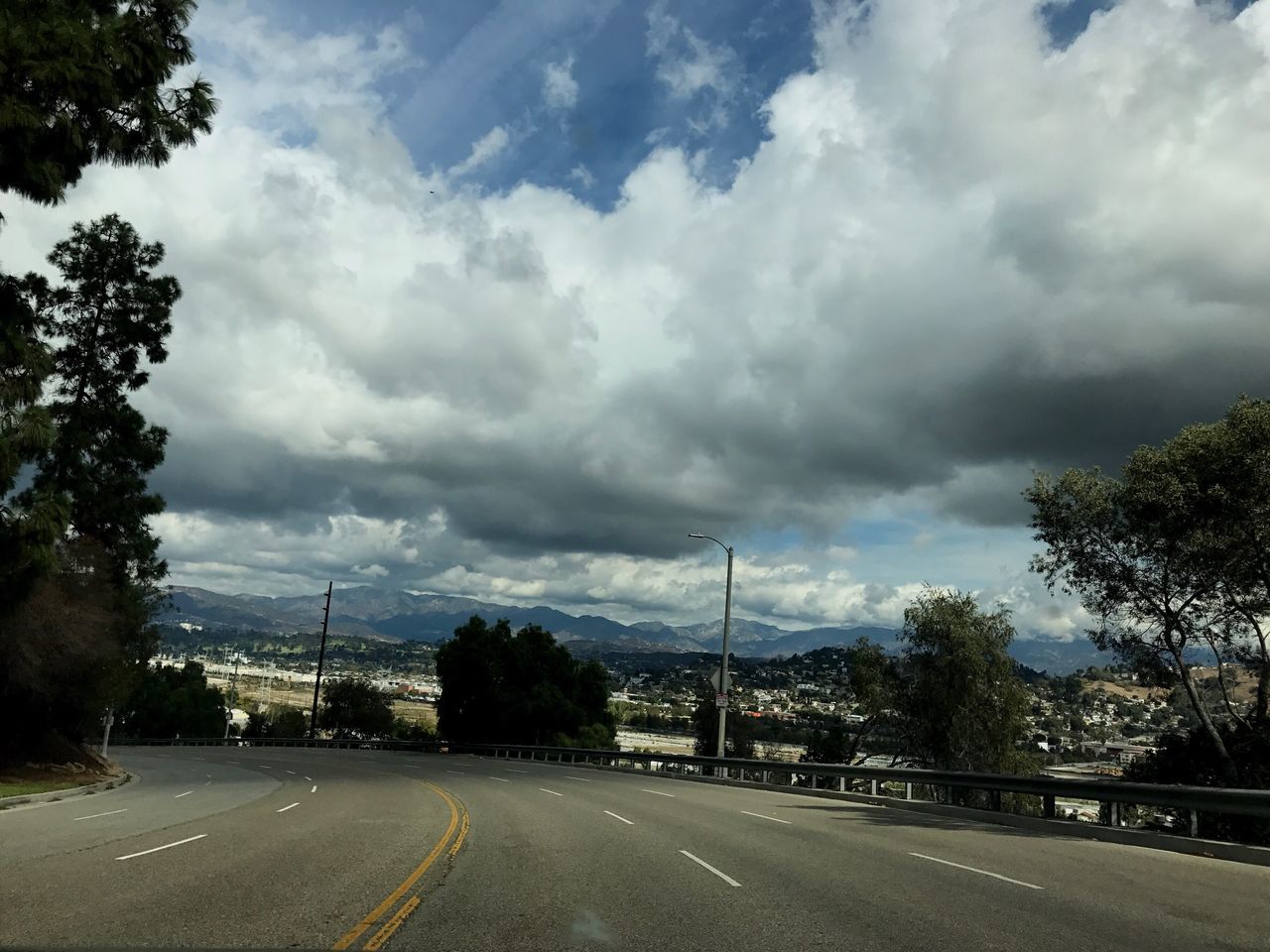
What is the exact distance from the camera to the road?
7637 millimetres

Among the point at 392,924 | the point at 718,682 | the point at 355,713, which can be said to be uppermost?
the point at 718,682

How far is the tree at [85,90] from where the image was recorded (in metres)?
12.9

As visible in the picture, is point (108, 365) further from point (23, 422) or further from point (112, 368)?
point (23, 422)

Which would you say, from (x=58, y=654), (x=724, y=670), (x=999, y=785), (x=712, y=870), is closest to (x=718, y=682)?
(x=724, y=670)

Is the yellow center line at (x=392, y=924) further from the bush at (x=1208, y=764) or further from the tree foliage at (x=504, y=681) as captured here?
the tree foliage at (x=504, y=681)

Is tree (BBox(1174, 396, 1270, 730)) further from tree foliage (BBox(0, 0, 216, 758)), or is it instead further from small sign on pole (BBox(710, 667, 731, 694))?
tree foliage (BBox(0, 0, 216, 758))

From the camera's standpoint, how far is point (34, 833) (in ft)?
51.3

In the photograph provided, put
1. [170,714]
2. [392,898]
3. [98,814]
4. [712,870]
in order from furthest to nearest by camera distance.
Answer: [170,714], [98,814], [712,870], [392,898]

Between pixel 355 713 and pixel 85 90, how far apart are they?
12286 cm

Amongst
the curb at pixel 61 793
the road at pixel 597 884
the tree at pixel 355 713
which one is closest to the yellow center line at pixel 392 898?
the road at pixel 597 884

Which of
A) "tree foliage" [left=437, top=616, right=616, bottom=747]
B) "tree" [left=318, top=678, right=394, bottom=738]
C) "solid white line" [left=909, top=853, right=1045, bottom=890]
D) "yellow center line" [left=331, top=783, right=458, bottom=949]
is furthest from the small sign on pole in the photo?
"tree" [left=318, top=678, right=394, bottom=738]

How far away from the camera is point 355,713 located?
125938mm

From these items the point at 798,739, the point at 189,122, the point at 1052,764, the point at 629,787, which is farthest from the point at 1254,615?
the point at 798,739

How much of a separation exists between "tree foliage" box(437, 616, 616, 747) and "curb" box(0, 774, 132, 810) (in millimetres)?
49509
